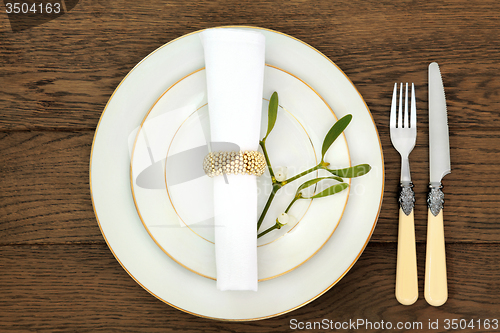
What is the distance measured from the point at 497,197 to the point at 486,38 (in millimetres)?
→ 254

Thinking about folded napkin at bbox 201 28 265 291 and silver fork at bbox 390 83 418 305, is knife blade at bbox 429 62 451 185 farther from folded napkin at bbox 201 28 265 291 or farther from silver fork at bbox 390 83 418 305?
folded napkin at bbox 201 28 265 291

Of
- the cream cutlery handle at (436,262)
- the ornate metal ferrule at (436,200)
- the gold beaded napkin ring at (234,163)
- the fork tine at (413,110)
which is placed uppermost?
the fork tine at (413,110)

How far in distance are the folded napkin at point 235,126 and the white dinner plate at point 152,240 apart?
4cm

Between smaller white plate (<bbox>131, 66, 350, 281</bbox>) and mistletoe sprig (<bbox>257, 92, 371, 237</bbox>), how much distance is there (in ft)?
0.05

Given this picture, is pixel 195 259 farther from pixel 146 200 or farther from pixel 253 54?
pixel 253 54

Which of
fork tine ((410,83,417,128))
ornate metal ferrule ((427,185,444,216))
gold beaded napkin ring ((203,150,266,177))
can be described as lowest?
ornate metal ferrule ((427,185,444,216))

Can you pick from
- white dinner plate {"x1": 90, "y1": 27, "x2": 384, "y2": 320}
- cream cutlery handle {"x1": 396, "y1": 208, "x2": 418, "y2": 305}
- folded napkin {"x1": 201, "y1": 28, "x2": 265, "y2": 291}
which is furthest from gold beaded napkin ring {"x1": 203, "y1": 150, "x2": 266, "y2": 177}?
cream cutlery handle {"x1": 396, "y1": 208, "x2": 418, "y2": 305}

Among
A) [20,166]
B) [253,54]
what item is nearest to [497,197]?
[253,54]

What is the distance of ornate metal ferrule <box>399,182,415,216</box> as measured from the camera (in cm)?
46

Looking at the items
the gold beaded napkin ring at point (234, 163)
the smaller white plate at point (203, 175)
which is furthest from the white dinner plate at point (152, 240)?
the gold beaded napkin ring at point (234, 163)

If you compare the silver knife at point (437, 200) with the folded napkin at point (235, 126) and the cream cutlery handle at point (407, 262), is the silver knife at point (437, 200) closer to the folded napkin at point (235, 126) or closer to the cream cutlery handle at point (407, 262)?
the cream cutlery handle at point (407, 262)

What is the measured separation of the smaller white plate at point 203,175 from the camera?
1.45 ft

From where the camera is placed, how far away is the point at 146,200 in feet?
1.45

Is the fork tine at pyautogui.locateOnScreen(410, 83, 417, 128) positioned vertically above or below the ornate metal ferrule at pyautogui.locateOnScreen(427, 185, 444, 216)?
above
